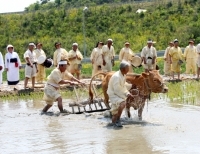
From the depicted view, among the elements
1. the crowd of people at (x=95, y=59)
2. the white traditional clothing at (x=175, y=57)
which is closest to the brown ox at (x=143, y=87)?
the crowd of people at (x=95, y=59)

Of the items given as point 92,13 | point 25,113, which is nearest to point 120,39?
point 92,13

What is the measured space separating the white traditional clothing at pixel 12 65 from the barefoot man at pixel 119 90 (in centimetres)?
735

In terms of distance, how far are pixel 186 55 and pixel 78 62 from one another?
452 cm

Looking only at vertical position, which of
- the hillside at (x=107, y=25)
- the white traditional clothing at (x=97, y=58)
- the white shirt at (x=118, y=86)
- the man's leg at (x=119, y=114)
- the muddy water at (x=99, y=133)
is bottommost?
the muddy water at (x=99, y=133)

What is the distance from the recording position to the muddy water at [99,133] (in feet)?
33.1

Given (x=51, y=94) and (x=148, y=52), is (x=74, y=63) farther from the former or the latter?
(x=51, y=94)

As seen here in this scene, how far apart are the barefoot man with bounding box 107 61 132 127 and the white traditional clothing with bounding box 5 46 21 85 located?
7.35 metres

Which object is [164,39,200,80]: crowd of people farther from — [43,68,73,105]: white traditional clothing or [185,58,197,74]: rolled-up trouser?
[43,68,73,105]: white traditional clothing

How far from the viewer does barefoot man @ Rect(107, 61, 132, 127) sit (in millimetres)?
11766

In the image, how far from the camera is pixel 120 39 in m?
42.4

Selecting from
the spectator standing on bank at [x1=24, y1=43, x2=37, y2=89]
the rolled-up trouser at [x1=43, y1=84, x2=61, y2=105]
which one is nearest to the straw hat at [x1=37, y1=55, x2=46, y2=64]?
the spectator standing on bank at [x1=24, y1=43, x2=37, y2=89]

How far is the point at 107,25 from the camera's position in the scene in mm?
46562

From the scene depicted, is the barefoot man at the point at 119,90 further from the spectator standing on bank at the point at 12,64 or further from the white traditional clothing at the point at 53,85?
the spectator standing on bank at the point at 12,64

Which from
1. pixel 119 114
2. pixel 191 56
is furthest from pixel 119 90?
pixel 191 56
